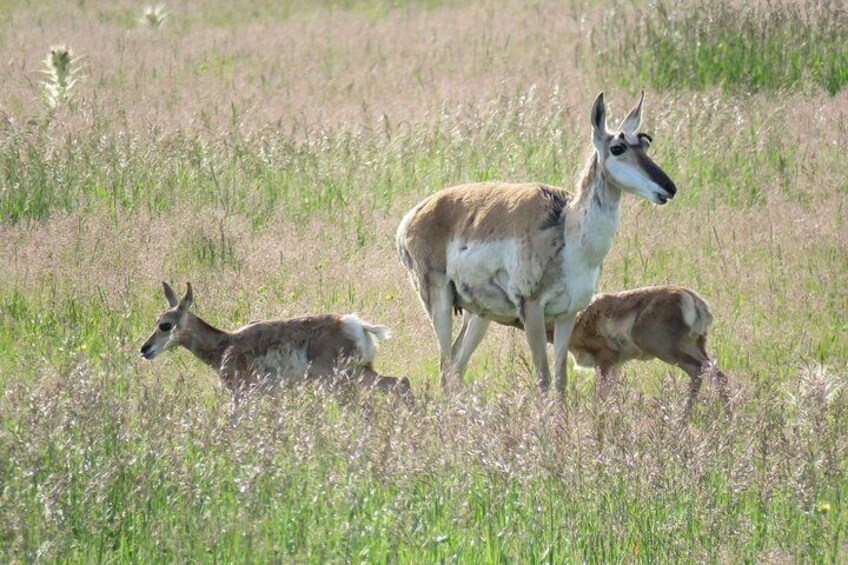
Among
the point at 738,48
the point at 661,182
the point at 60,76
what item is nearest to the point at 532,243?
the point at 661,182

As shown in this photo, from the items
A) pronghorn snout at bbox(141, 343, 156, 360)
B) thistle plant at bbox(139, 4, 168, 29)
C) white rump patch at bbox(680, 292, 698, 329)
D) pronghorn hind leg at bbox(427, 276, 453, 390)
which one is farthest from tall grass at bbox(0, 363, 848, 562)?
thistle plant at bbox(139, 4, 168, 29)

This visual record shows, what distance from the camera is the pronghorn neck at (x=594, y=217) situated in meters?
10.1

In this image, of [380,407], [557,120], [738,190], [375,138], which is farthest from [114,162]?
[380,407]

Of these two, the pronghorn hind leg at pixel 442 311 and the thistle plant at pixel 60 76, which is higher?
the pronghorn hind leg at pixel 442 311

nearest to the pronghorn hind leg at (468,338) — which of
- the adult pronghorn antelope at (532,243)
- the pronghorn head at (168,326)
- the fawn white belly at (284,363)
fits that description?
the adult pronghorn antelope at (532,243)

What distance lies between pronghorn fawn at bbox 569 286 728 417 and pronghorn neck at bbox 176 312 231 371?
8.43 ft

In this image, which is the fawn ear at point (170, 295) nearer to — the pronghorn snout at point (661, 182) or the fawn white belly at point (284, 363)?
the fawn white belly at point (284, 363)

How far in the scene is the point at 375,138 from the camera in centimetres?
1662

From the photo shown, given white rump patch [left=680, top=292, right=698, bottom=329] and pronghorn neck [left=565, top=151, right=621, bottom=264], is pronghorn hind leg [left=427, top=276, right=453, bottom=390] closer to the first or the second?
pronghorn neck [left=565, top=151, right=621, bottom=264]

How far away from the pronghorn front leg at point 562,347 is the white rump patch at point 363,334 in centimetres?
118

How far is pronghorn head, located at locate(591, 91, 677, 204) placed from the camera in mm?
9805

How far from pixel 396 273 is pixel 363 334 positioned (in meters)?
2.77

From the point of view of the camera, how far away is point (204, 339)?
10.9 metres

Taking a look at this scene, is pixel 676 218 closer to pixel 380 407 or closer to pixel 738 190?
pixel 738 190
